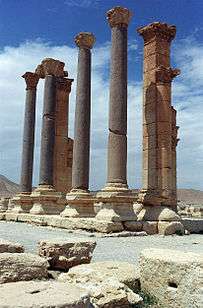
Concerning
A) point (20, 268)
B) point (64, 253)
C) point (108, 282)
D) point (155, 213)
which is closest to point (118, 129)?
point (155, 213)

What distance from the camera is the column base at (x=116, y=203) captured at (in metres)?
14.9

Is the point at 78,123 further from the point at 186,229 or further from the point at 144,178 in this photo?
the point at 186,229

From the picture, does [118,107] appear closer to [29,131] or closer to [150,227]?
[150,227]

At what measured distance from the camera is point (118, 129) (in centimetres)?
1623

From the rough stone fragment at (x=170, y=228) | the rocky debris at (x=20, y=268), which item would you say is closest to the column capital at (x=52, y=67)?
the rough stone fragment at (x=170, y=228)

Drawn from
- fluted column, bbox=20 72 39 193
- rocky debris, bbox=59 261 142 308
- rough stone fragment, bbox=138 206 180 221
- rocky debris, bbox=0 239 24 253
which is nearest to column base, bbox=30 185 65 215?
fluted column, bbox=20 72 39 193

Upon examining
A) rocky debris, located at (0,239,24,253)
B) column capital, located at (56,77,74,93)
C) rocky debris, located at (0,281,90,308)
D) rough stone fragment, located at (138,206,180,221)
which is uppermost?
column capital, located at (56,77,74,93)

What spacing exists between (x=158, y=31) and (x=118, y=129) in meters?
5.26

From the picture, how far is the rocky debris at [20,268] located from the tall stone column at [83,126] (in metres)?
12.5

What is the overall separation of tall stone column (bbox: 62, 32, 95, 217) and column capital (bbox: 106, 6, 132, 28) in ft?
8.57

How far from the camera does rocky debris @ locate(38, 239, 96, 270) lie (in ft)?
22.0

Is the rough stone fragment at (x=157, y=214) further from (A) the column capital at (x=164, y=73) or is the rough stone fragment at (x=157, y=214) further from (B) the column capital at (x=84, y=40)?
(B) the column capital at (x=84, y=40)

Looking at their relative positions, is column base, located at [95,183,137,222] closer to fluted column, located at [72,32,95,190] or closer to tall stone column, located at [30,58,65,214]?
fluted column, located at [72,32,95,190]

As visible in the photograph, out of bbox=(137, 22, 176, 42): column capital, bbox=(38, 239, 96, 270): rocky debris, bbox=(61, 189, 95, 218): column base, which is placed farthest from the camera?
bbox=(137, 22, 176, 42): column capital
